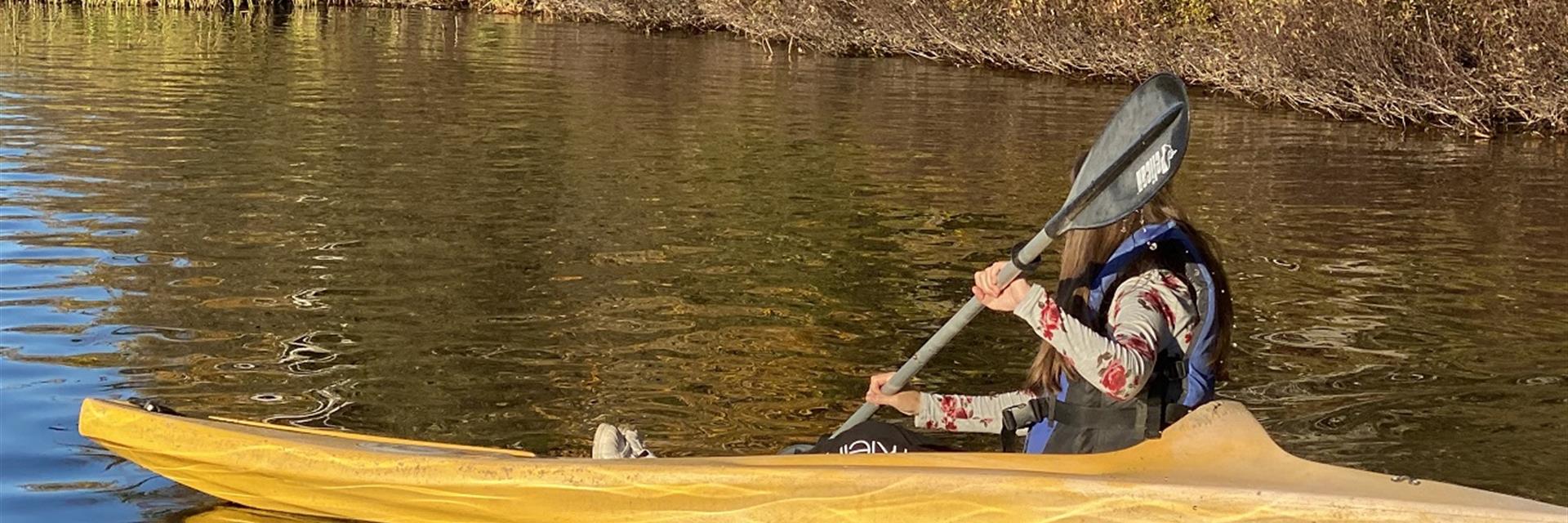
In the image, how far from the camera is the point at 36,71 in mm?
24438

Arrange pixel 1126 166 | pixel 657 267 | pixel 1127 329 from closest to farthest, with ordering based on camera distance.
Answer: pixel 1127 329 < pixel 1126 166 < pixel 657 267

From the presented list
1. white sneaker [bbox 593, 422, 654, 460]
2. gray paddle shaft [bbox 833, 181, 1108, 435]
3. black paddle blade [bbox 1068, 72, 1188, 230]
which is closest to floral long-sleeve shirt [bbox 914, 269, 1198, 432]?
gray paddle shaft [bbox 833, 181, 1108, 435]

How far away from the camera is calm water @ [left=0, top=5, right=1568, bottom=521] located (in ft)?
25.3

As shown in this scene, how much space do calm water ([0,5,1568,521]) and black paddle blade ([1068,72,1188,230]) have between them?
2.67m

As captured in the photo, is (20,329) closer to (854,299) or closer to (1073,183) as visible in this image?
(854,299)

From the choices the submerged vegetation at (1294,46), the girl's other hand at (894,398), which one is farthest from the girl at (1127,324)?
the submerged vegetation at (1294,46)

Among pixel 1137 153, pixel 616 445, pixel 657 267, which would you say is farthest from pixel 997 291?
pixel 657 267

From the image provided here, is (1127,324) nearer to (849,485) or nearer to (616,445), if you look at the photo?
(849,485)

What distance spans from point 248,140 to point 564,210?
5.02 metres

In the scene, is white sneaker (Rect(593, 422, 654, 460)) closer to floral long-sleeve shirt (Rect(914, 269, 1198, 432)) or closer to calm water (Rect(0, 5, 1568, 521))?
floral long-sleeve shirt (Rect(914, 269, 1198, 432))

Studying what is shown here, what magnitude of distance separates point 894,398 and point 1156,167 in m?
1.04

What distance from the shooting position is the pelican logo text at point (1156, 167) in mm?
4625

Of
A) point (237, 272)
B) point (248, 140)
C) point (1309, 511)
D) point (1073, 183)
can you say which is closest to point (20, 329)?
point (237, 272)

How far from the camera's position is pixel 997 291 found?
456 cm
